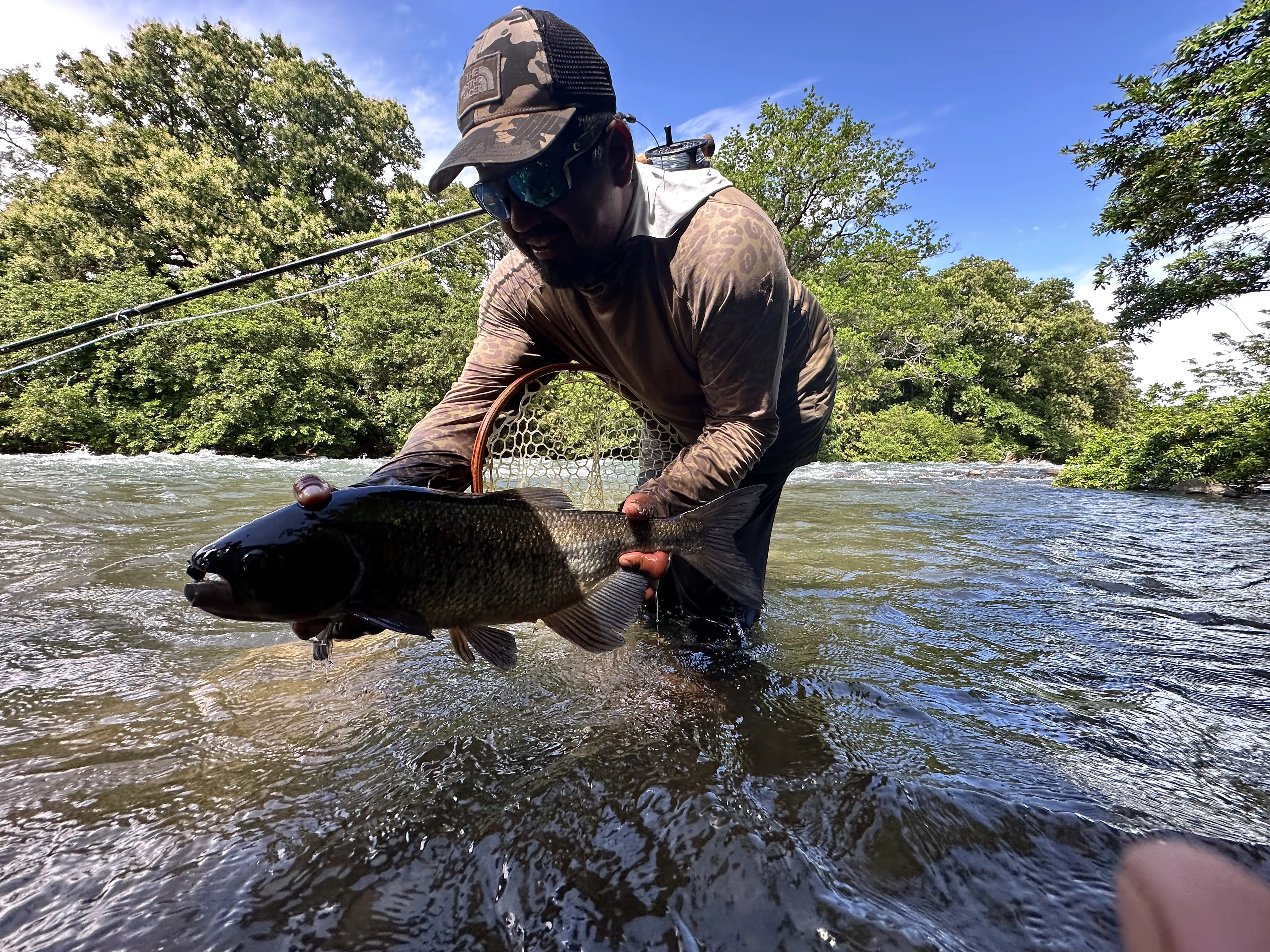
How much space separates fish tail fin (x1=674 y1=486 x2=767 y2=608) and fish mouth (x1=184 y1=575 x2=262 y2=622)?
52.7 inches

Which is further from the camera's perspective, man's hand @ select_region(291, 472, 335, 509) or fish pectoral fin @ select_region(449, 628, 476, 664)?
fish pectoral fin @ select_region(449, 628, 476, 664)

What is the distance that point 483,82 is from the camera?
1960 millimetres

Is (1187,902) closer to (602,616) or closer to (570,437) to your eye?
(602,616)

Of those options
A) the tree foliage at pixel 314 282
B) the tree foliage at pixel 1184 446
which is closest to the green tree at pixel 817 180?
the tree foliage at pixel 314 282

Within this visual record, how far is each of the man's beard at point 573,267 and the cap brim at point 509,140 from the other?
31cm

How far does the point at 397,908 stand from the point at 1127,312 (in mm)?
18918

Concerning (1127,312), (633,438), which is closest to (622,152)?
(633,438)

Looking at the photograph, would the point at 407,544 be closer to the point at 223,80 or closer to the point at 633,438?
the point at 633,438

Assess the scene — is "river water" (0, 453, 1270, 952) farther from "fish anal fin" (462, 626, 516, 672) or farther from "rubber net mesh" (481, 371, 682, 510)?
"rubber net mesh" (481, 371, 682, 510)

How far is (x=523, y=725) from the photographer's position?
81.6 inches

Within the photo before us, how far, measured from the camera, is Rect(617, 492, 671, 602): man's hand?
1.98 meters

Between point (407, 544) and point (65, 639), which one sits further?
point (65, 639)

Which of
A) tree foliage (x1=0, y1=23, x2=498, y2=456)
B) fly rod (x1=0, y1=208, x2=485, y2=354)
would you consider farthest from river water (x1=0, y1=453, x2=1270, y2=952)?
tree foliage (x1=0, y1=23, x2=498, y2=456)

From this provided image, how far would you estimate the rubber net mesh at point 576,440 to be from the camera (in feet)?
10.3
